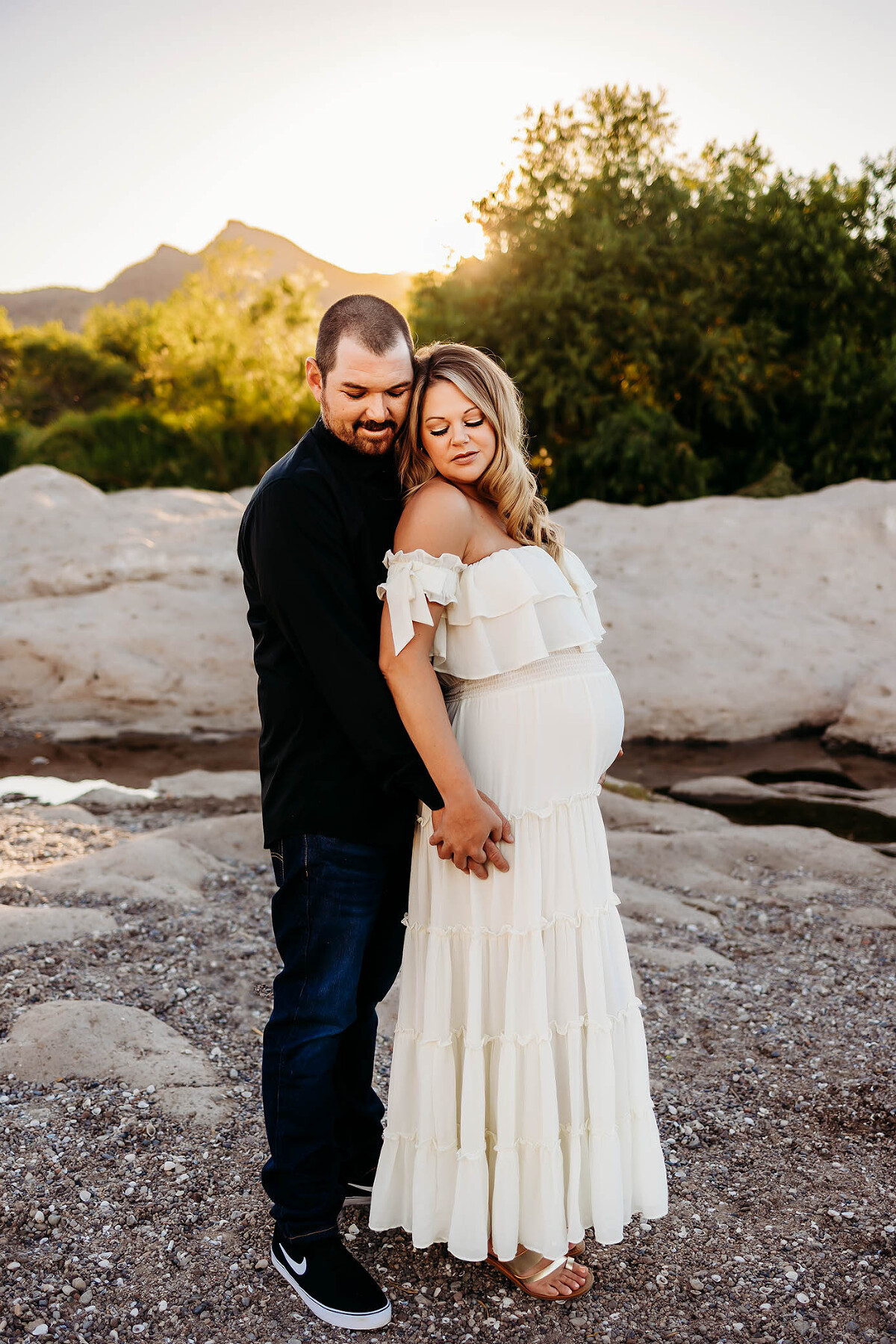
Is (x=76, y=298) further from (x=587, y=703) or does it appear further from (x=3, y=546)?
(x=587, y=703)

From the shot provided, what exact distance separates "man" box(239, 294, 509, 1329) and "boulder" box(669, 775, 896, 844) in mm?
4809

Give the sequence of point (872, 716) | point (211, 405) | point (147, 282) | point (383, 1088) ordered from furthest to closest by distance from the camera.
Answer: point (147, 282) < point (211, 405) < point (872, 716) < point (383, 1088)

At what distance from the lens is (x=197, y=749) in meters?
8.21

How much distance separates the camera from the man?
82.8 inches

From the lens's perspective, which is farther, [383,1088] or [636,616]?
[636,616]

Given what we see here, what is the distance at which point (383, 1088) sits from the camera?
3.25 m

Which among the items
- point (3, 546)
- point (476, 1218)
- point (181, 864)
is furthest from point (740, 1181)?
point (3, 546)

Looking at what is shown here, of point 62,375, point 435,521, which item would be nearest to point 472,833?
point 435,521

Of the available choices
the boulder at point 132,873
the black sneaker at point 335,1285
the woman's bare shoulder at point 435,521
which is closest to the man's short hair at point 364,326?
the woman's bare shoulder at point 435,521

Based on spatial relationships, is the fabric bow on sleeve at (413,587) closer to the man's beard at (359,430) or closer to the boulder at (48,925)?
the man's beard at (359,430)

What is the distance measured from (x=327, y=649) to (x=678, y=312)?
1353 cm

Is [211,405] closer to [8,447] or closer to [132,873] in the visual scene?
[8,447]

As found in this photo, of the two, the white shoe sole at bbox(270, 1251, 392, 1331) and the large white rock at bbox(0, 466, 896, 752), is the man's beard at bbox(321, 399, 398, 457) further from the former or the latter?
the large white rock at bbox(0, 466, 896, 752)

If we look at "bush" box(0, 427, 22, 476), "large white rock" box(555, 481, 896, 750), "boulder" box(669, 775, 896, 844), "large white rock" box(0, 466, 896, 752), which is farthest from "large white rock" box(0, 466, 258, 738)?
"bush" box(0, 427, 22, 476)
